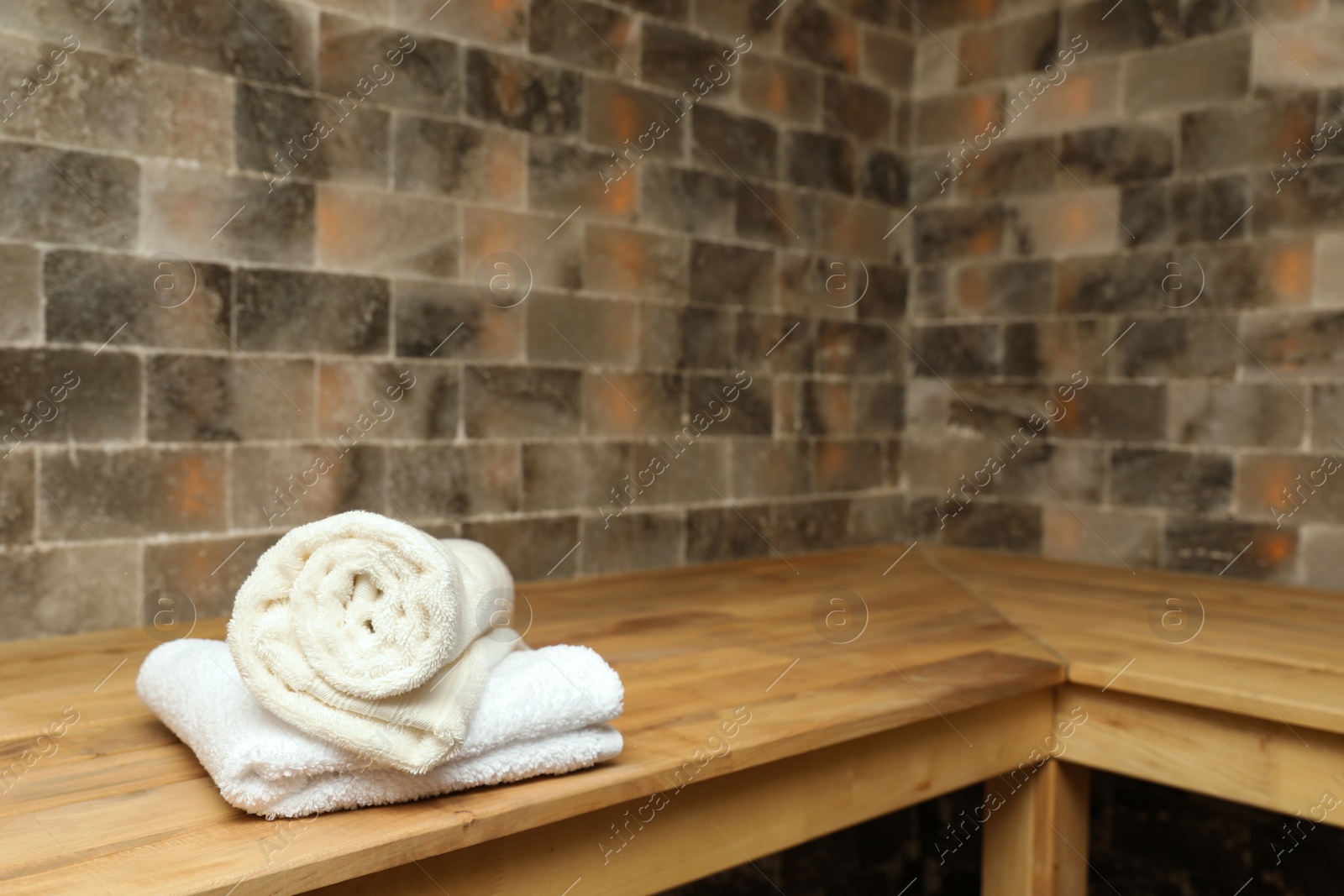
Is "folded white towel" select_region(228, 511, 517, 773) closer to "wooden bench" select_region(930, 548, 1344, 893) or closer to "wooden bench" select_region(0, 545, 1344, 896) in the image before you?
"wooden bench" select_region(0, 545, 1344, 896)

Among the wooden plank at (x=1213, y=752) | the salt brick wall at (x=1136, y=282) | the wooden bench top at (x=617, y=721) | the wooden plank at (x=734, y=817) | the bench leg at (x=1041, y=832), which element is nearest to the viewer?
the wooden bench top at (x=617, y=721)

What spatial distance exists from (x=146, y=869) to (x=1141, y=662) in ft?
4.38

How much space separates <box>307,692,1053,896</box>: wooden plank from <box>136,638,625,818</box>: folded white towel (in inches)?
2.9

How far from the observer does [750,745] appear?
1.24 metres

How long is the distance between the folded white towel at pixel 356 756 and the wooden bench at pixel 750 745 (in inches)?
0.8

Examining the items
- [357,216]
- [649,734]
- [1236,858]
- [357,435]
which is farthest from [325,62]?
[1236,858]

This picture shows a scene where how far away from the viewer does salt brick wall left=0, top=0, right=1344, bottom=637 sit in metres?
1.74

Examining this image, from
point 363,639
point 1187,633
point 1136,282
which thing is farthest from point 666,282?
point 363,639

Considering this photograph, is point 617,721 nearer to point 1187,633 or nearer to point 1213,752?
point 1213,752

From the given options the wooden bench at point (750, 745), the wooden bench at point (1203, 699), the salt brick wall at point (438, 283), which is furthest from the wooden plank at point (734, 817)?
the salt brick wall at point (438, 283)

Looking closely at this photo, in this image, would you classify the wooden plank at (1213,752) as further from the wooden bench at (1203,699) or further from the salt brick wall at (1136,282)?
the salt brick wall at (1136,282)

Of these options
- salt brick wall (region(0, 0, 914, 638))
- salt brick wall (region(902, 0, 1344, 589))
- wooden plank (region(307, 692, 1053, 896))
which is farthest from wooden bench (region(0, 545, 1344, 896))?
salt brick wall (region(902, 0, 1344, 589))

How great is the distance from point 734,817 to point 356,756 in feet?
1.62

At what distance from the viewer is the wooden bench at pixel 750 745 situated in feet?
3.16
